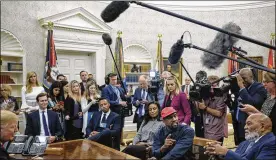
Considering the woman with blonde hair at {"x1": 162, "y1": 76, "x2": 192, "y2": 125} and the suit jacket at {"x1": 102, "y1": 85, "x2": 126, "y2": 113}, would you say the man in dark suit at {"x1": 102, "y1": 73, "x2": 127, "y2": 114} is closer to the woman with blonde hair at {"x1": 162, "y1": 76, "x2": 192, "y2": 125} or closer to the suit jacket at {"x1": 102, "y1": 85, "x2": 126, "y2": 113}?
the suit jacket at {"x1": 102, "y1": 85, "x2": 126, "y2": 113}

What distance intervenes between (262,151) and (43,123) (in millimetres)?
2516

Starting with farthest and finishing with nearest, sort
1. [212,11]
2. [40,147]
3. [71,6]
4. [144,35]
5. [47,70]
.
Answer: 1. [212,11]
2. [144,35]
3. [71,6]
4. [47,70]
5. [40,147]

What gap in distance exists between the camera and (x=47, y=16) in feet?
21.2

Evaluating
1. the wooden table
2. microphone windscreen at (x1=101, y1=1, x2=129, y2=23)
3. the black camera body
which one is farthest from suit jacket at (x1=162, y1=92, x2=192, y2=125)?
microphone windscreen at (x1=101, y1=1, x2=129, y2=23)

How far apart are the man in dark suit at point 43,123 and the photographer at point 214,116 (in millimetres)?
1806

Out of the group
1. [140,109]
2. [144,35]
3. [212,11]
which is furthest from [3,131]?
[212,11]

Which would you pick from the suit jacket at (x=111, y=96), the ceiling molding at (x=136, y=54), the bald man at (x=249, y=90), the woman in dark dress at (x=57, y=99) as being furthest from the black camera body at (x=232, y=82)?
the ceiling molding at (x=136, y=54)

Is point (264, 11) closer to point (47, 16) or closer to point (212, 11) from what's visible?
point (212, 11)

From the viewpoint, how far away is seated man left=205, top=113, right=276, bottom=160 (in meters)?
1.99

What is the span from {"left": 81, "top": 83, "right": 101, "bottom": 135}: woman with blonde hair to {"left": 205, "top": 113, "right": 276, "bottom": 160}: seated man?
2452mm

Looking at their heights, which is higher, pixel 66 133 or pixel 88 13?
pixel 88 13

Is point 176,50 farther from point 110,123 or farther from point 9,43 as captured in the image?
point 9,43

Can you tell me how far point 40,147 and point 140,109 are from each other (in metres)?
2.35

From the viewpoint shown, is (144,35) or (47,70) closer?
(47,70)
